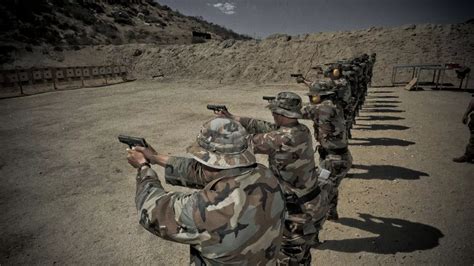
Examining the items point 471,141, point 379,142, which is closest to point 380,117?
point 379,142

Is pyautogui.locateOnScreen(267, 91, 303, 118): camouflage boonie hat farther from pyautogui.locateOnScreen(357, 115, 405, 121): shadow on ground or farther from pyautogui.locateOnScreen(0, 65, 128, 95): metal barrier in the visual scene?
pyautogui.locateOnScreen(0, 65, 128, 95): metal barrier

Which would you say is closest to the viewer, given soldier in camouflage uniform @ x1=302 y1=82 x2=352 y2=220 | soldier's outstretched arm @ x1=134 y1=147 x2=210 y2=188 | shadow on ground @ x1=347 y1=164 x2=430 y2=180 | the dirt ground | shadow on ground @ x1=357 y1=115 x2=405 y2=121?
soldier's outstretched arm @ x1=134 y1=147 x2=210 y2=188

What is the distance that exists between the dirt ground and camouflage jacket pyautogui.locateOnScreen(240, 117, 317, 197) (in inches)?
56.1

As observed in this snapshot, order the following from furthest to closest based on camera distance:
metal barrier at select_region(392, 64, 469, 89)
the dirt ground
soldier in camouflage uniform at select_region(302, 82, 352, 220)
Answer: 1. metal barrier at select_region(392, 64, 469, 89)
2. soldier in camouflage uniform at select_region(302, 82, 352, 220)
3. the dirt ground

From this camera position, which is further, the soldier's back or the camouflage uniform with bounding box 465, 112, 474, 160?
the camouflage uniform with bounding box 465, 112, 474, 160

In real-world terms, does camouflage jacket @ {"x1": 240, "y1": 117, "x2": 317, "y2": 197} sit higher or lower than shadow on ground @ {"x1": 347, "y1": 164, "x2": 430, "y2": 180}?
higher

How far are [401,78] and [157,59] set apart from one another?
21362 millimetres

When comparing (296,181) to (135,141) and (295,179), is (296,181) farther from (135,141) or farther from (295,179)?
(135,141)

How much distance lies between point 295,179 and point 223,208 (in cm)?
191

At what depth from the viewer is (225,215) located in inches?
66.1

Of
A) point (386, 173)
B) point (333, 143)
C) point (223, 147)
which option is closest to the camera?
point (223, 147)

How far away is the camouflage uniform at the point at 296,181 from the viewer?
3.15m

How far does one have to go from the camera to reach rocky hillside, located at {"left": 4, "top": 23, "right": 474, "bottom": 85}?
22.5 meters

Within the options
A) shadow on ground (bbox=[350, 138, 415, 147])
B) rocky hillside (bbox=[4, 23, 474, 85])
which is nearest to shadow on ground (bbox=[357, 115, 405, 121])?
shadow on ground (bbox=[350, 138, 415, 147])
